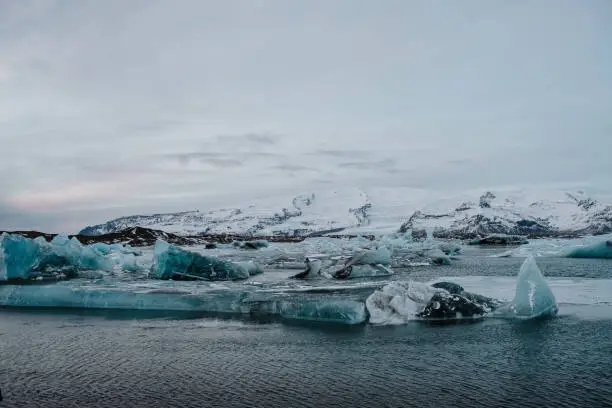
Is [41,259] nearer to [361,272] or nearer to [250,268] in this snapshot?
[250,268]

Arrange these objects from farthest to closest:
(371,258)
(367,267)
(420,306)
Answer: (371,258)
(367,267)
(420,306)

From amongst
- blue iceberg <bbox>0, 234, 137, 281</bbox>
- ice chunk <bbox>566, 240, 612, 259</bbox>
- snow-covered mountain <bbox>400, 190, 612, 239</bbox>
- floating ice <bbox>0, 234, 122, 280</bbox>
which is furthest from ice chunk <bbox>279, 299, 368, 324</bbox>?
snow-covered mountain <bbox>400, 190, 612, 239</bbox>

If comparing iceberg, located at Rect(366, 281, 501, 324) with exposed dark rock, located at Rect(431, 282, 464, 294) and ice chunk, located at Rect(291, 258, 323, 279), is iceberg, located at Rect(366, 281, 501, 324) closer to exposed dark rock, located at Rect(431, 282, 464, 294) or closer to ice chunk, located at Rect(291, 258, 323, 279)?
exposed dark rock, located at Rect(431, 282, 464, 294)

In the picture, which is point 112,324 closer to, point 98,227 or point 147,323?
point 147,323

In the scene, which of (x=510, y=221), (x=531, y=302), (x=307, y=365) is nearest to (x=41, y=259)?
(x=307, y=365)

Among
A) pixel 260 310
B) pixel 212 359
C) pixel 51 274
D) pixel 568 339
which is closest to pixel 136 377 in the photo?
pixel 212 359

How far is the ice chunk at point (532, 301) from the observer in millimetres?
9070

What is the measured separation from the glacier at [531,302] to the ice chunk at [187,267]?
932cm

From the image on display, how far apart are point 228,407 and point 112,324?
5.11 m

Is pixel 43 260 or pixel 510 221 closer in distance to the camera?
pixel 43 260

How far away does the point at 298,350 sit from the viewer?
7176 mm

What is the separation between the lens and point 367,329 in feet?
27.9

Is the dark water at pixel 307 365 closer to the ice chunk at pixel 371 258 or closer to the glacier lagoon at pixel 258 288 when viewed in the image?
the glacier lagoon at pixel 258 288

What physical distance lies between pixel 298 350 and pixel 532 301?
4327mm
